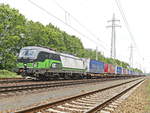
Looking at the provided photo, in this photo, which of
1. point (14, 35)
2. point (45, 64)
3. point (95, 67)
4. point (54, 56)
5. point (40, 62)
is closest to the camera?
point (40, 62)

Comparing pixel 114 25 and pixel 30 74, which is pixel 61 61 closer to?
pixel 30 74

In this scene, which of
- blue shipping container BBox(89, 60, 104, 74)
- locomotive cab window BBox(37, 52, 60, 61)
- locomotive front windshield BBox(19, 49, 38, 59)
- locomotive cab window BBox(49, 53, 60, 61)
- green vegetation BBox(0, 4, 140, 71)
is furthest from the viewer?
blue shipping container BBox(89, 60, 104, 74)

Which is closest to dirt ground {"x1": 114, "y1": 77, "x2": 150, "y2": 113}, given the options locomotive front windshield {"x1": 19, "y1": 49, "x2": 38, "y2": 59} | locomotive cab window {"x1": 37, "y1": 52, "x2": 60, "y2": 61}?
locomotive cab window {"x1": 37, "y1": 52, "x2": 60, "y2": 61}

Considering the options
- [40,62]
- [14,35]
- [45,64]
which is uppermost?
[14,35]

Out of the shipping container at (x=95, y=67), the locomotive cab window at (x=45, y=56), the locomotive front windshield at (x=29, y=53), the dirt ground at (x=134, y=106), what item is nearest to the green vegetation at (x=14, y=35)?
the locomotive cab window at (x=45, y=56)

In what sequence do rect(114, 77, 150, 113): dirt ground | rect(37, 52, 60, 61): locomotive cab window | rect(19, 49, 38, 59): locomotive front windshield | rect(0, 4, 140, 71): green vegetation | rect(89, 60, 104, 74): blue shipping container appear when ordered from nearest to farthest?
1. rect(114, 77, 150, 113): dirt ground
2. rect(19, 49, 38, 59): locomotive front windshield
3. rect(37, 52, 60, 61): locomotive cab window
4. rect(0, 4, 140, 71): green vegetation
5. rect(89, 60, 104, 74): blue shipping container

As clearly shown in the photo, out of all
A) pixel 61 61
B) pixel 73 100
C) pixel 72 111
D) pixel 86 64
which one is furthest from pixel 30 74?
pixel 86 64

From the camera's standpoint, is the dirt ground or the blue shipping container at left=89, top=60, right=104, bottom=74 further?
the blue shipping container at left=89, top=60, right=104, bottom=74

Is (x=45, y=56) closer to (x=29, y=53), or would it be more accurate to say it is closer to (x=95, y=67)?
(x=29, y=53)

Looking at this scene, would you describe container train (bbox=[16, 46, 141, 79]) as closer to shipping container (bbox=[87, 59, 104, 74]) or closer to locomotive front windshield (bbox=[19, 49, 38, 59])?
locomotive front windshield (bbox=[19, 49, 38, 59])

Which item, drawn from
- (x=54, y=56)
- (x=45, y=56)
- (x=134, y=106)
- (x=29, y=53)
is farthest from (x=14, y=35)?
(x=134, y=106)

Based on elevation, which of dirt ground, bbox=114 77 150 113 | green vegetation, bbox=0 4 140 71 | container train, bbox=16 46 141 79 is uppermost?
green vegetation, bbox=0 4 140 71

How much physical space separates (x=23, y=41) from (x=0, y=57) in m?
7.09

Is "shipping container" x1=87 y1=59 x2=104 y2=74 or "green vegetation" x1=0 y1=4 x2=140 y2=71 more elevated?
"green vegetation" x1=0 y1=4 x2=140 y2=71
